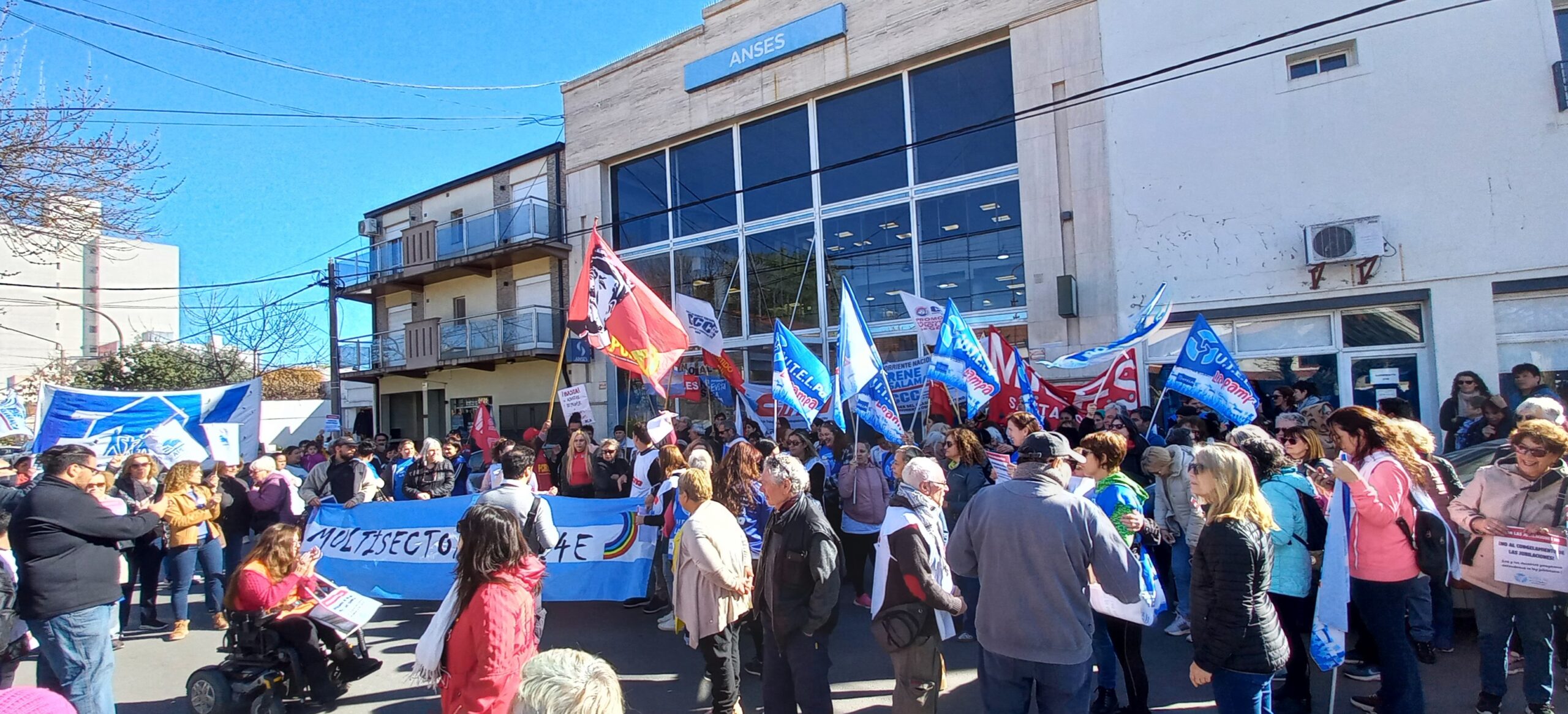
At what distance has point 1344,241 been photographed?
9.94m

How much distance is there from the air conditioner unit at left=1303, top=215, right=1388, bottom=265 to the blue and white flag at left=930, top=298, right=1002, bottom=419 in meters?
5.27

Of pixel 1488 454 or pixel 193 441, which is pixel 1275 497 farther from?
pixel 193 441

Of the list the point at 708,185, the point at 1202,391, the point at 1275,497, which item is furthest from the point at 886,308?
the point at 1275,497

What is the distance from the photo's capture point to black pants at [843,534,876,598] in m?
7.09

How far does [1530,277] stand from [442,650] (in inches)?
490

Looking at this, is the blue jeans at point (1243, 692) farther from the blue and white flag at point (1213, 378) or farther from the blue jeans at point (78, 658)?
the blue jeans at point (78, 658)

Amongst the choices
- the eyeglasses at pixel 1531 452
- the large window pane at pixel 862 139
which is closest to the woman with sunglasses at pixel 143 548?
the eyeglasses at pixel 1531 452

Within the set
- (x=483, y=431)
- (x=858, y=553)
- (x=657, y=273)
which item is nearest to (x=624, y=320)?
(x=858, y=553)

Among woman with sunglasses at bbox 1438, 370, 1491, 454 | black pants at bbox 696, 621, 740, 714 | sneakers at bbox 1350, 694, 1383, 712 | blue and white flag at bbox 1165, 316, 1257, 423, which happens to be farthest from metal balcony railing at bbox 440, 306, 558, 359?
sneakers at bbox 1350, 694, 1383, 712

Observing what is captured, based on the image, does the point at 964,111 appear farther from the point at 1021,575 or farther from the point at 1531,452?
the point at 1021,575

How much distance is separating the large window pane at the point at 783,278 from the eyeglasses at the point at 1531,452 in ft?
36.8

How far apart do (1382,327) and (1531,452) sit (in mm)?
7562

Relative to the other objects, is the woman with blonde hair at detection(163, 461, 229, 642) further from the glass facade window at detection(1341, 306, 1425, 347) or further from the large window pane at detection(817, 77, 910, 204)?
the glass facade window at detection(1341, 306, 1425, 347)

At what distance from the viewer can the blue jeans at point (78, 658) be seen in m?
4.15
